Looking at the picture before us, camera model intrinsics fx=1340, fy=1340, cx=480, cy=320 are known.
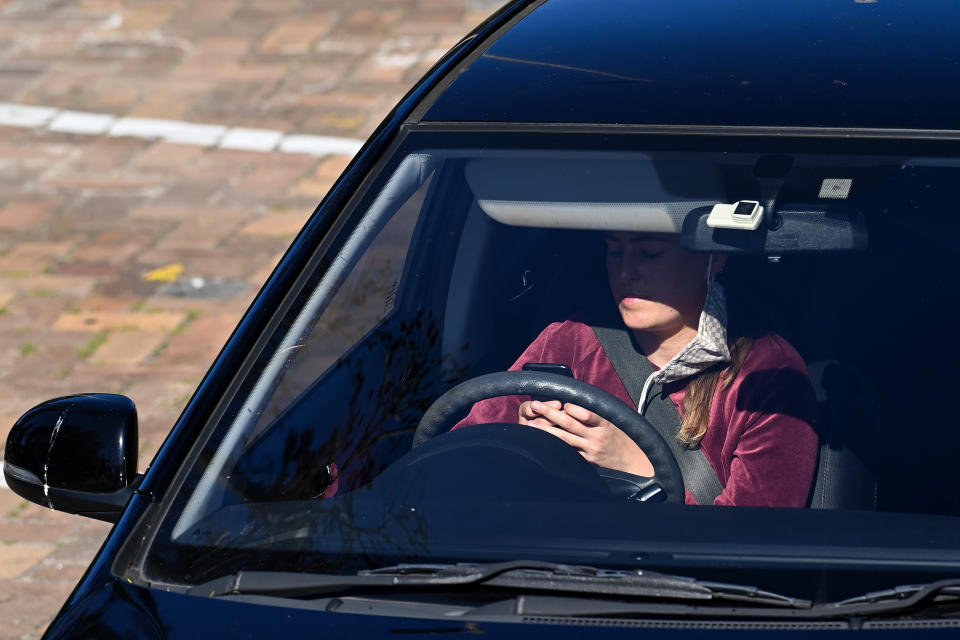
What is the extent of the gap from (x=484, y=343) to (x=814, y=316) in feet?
2.07

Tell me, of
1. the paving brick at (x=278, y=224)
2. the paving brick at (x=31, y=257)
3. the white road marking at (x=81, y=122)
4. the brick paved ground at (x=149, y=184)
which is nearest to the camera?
the brick paved ground at (x=149, y=184)

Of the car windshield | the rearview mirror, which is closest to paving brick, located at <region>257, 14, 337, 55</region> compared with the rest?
the car windshield

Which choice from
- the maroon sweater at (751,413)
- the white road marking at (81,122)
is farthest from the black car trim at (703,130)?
the white road marking at (81,122)

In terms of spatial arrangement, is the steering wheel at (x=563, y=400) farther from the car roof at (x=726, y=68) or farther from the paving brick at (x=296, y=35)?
the paving brick at (x=296, y=35)

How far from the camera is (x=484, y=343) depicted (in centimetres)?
258

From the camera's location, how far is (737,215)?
2.25 m

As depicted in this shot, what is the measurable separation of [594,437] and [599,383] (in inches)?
8.1

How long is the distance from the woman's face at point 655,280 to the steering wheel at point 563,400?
7.9 inches

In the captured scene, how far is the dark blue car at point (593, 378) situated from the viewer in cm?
189

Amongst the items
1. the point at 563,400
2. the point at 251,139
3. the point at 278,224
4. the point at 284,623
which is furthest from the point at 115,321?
the point at 284,623

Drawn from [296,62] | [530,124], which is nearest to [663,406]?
[530,124]

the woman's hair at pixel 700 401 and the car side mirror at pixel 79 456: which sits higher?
the car side mirror at pixel 79 456

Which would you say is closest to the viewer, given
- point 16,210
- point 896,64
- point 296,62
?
point 896,64

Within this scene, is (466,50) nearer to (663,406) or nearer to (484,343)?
(484,343)
